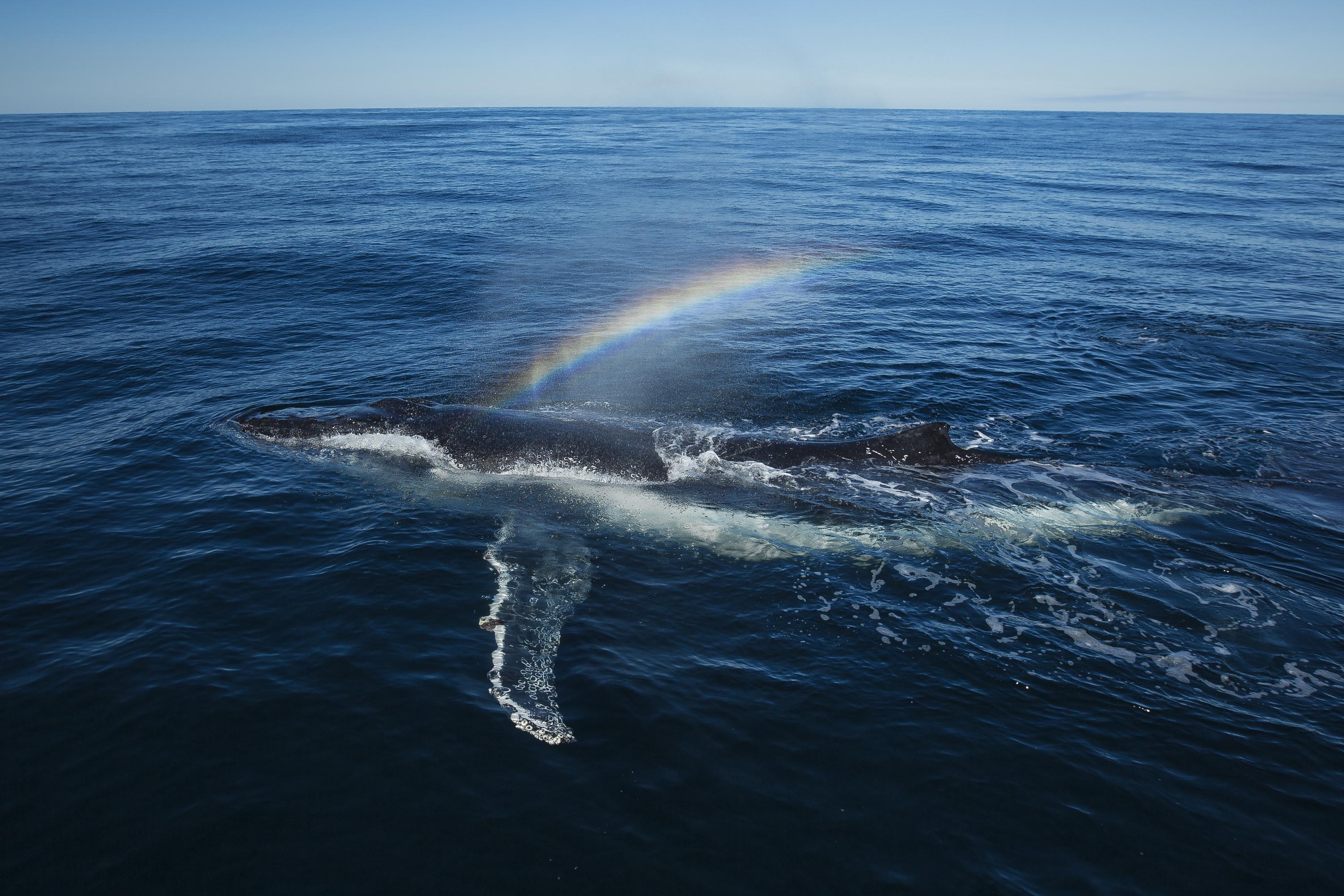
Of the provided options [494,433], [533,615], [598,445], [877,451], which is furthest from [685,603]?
[494,433]

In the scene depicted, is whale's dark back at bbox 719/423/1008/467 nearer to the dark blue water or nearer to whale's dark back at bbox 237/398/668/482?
the dark blue water

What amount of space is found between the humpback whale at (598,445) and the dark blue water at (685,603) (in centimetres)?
67

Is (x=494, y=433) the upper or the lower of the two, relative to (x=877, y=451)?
upper

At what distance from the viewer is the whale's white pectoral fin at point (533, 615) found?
41.4 ft

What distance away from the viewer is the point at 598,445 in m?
21.6

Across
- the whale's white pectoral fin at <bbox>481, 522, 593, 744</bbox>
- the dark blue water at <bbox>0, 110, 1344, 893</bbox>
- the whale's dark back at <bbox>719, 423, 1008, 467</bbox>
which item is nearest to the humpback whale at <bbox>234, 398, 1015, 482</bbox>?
the whale's dark back at <bbox>719, 423, 1008, 467</bbox>

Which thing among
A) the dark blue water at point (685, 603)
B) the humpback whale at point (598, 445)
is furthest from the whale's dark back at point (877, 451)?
the dark blue water at point (685, 603)

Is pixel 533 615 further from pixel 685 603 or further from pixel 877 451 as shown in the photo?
pixel 877 451

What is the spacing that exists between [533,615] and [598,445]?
7316 millimetres

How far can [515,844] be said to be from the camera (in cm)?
1020

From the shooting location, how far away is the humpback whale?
2117 cm

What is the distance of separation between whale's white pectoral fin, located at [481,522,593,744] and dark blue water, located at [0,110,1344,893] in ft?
0.37

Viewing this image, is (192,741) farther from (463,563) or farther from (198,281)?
(198,281)

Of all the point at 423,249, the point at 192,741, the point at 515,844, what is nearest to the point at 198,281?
the point at 423,249
